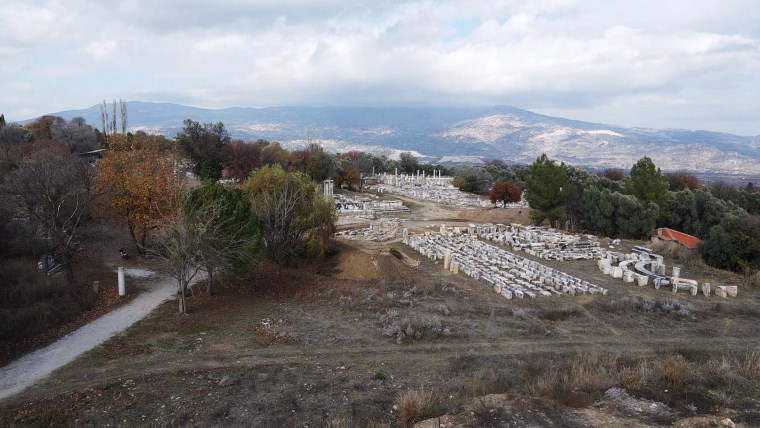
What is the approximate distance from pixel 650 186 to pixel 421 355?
38515 mm

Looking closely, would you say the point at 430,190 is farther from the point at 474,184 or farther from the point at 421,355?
the point at 421,355

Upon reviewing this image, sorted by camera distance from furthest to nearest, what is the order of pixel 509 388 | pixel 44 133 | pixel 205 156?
pixel 44 133 < pixel 205 156 < pixel 509 388

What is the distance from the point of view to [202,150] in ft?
188

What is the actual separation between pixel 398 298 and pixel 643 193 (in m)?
33.9

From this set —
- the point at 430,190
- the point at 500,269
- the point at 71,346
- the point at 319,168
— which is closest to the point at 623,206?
the point at 500,269

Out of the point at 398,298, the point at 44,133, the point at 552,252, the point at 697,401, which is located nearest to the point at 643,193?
the point at 552,252

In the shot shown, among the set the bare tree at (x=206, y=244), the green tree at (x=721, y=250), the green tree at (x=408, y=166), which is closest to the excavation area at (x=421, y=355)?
the bare tree at (x=206, y=244)

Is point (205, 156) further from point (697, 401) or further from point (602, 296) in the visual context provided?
point (697, 401)

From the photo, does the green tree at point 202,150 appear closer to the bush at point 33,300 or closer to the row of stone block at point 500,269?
the row of stone block at point 500,269

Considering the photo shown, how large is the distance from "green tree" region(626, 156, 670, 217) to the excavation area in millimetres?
18474

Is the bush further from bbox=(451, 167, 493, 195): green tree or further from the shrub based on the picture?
bbox=(451, 167, 493, 195): green tree

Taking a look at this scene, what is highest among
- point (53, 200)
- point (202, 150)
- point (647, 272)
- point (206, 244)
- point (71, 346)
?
point (202, 150)

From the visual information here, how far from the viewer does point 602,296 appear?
23109 mm

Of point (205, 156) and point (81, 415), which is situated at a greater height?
point (205, 156)
